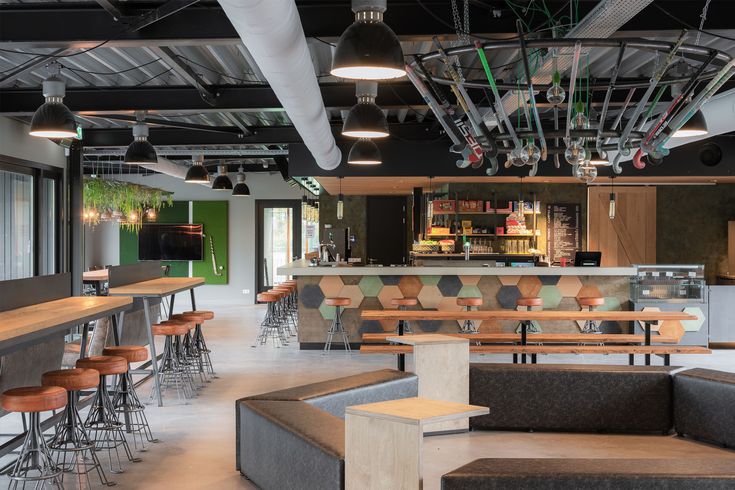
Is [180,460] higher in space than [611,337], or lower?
lower

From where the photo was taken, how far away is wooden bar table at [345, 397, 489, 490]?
10.3 feet

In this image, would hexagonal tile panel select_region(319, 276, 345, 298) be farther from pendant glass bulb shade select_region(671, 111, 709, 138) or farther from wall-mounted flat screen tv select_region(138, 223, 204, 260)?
wall-mounted flat screen tv select_region(138, 223, 204, 260)

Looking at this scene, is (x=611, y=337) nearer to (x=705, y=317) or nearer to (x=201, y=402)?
(x=705, y=317)

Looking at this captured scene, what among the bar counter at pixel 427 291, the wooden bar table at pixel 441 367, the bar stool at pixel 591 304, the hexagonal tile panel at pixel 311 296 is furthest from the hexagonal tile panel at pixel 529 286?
the wooden bar table at pixel 441 367

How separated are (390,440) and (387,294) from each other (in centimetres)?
717

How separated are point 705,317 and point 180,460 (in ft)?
25.2

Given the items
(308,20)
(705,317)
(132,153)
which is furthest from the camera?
(705,317)

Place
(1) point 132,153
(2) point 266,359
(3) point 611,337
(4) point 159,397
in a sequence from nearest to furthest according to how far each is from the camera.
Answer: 1. (4) point 159,397
2. (1) point 132,153
3. (3) point 611,337
4. (2) point 266,359

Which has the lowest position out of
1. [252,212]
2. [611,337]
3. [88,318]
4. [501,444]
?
[501,444]

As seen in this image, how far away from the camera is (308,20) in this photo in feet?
16.6

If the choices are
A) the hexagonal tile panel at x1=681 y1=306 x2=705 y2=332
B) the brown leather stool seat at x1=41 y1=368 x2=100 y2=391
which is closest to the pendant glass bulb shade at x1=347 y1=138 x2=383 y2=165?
the brown leather stool seat at x1=41 y1=368 x2=100 y2=391

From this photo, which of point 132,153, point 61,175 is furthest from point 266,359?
point 61,175

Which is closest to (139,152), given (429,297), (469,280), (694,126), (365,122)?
(365,122)

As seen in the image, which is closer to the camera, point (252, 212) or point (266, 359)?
point (266, 359)
